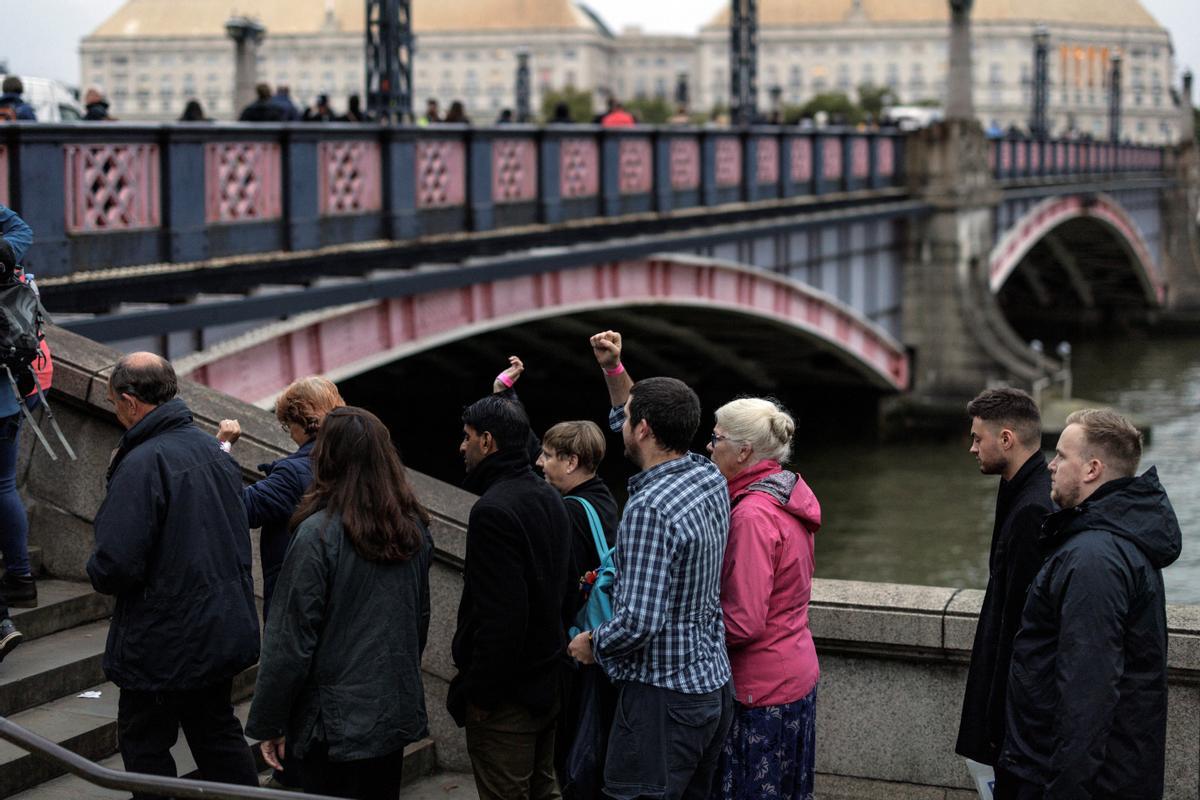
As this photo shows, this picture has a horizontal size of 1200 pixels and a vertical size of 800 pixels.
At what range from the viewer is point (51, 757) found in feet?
12.3

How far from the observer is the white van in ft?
48.1

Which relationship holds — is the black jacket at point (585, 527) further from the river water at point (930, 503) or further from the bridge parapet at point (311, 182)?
the river water at point (930, 503)

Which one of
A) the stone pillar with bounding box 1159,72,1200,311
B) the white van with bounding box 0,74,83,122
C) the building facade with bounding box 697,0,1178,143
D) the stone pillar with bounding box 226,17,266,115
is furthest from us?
the building facade with bounding box 697,0,1178,143

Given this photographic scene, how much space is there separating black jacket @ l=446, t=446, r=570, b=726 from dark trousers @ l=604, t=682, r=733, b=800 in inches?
12.2

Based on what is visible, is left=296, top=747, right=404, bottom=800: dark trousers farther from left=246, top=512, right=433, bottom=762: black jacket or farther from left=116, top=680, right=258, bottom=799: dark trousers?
left=116, top=680, right=258, bottom=799: dark trousers

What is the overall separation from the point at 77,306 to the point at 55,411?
2.99 metres

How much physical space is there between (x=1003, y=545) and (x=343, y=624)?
1834mm

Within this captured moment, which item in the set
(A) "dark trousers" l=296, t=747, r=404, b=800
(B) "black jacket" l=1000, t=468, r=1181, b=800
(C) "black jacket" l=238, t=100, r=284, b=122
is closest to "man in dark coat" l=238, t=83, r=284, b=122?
(C) "black jacket" l=238, t=100, r=284, b=122

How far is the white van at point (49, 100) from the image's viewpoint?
1466 centimetres

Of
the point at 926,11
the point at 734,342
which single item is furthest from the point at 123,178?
the point at 926,11

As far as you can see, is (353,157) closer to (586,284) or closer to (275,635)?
(586,284)

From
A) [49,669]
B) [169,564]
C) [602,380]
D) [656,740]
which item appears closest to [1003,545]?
[656,740]

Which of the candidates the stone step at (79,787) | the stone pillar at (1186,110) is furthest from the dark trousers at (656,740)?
the stone pillar at (1186,110)

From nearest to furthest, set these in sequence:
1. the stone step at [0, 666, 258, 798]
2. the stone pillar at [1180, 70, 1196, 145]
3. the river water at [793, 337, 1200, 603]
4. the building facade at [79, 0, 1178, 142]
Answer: the stone step at [0, 666, 258, 798] < the river water at [793, 337, 1200, 603] < the stone pillar at [1180, 70, 1196, 145] < the building facade at [79, 0, 1178, 142]
